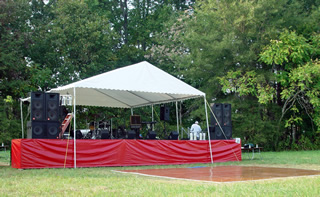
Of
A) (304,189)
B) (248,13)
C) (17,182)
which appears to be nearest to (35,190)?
(17,182)

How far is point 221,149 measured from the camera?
12.6 metres

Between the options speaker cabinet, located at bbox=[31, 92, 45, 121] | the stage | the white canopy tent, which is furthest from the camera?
the white canopy tent

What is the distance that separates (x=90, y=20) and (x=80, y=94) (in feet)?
29.2

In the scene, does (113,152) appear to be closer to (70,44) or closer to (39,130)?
(39,130)

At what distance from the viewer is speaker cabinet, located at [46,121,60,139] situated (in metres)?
10.2

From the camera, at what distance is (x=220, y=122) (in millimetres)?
12852

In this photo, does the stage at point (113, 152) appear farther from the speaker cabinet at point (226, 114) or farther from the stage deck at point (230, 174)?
the stage deck at point (230, 174)

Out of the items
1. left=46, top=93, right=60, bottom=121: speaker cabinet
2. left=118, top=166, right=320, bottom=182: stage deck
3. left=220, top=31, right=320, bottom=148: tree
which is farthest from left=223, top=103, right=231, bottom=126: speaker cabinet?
left=220, top=31, right=320, bottom=148: tree

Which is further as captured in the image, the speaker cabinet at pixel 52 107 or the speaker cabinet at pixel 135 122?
the speaker cabinet at pixel 135 122

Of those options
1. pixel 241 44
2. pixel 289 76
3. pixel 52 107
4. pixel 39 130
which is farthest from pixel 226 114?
pixel 241 44

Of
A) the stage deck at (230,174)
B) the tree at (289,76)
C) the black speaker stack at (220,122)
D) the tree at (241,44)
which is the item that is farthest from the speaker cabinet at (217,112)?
the tree at (241,44)

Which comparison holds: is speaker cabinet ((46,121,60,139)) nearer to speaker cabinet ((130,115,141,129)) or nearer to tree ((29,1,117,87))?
speaker cabinet ((130,115,141,129))

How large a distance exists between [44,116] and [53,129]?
1.26 feet

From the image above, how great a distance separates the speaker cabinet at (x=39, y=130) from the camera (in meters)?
10.0
